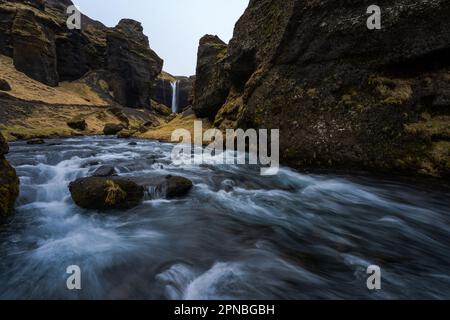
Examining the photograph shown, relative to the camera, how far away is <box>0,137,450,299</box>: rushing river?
153 inches

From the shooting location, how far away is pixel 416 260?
482cm

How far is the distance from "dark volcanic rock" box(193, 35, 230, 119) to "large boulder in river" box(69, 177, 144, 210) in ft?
49.3

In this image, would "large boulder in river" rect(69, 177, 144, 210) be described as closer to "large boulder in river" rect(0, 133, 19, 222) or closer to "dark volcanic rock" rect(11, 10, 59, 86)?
"large boulder in river" rect(0, 133, 19, 222)

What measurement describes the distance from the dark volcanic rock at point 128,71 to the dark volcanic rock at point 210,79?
3822 cm

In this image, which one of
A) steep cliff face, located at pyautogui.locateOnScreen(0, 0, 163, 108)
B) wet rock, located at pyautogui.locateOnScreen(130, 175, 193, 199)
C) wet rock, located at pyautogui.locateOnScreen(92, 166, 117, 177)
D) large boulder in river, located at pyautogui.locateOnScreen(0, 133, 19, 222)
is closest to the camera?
large boulder in river, located at pyautogui.locateOnScreen(0, 133, 19, 222)

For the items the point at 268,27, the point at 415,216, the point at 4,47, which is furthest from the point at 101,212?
A: the point at 4,47

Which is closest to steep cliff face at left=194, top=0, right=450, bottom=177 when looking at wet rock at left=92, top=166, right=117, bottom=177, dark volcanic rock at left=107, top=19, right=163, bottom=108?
wet rock at left=92, top=166, right=117, bottom=177

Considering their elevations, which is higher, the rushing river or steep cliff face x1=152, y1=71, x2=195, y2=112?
steep cliff face x1=152, y1=71, x2=195, y2=112

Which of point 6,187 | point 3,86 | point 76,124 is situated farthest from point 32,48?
point 6,187

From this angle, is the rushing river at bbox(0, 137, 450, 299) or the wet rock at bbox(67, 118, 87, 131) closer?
the rushing river at bbox(0, 137, 450, 299)

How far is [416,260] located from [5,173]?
809cm

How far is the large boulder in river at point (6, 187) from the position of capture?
553 cm

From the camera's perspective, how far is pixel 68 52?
54.3 m

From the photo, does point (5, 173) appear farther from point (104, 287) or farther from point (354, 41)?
point (354, 41)
